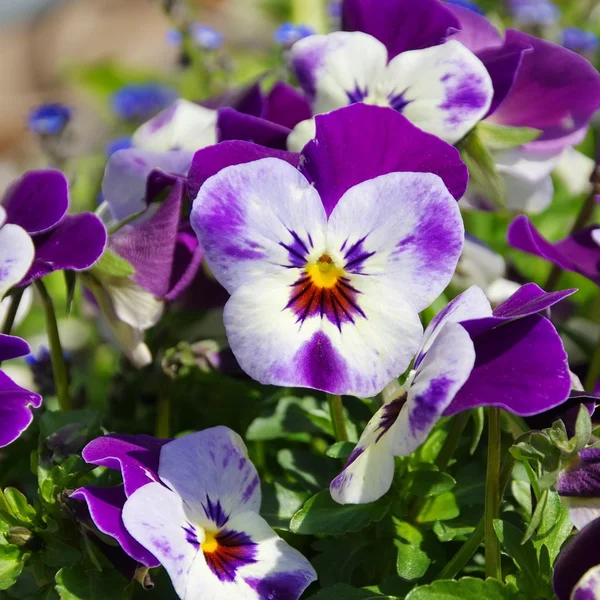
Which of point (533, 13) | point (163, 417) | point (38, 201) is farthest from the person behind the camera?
point (533, 13)

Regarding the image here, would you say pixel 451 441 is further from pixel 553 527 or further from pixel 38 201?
pixel 38 201

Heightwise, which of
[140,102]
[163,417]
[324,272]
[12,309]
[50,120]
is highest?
[324,272]

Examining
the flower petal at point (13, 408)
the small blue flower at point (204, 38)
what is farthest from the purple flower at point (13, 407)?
the small blue flower at point (204, 38)

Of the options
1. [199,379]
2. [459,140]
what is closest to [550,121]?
[459,140]

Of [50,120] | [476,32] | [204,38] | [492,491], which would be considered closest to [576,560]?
[492,491]

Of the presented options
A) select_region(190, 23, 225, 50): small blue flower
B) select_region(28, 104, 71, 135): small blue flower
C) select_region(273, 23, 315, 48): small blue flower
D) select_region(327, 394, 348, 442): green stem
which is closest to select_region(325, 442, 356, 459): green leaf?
select_region(327, 394, 348, 442): green stem

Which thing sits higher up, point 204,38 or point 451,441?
point 451,441

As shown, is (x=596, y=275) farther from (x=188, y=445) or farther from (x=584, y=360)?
(x=188, y=445)
